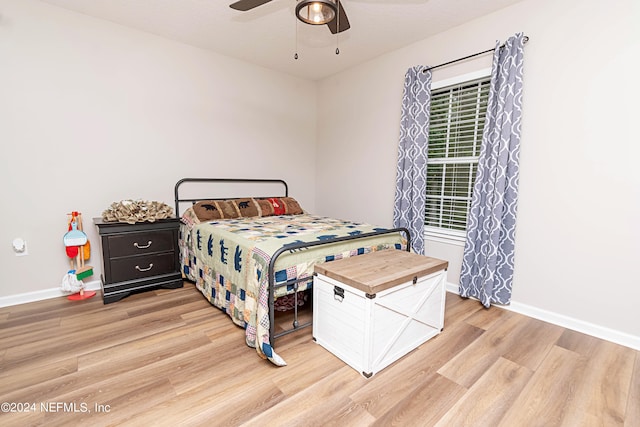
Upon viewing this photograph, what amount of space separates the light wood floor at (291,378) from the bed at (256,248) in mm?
237

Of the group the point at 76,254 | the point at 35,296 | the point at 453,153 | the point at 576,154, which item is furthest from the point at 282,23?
the point at 35,296

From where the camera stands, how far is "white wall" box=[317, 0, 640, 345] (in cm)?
204

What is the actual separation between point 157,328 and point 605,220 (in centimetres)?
336

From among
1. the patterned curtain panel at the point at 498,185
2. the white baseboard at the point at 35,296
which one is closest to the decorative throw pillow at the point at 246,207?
the white baseboard at the point at 35,296

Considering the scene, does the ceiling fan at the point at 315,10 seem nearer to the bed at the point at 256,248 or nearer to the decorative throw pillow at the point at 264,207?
the bed at the point at 256,248

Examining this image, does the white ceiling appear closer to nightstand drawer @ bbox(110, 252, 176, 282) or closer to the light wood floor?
nightstand drawer @ bbox(110, 252, 176, 282)

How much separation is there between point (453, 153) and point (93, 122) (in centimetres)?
353

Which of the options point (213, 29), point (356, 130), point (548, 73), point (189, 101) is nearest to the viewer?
point (548, 73)

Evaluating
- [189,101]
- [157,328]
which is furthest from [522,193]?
[189,101]

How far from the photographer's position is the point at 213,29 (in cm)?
296

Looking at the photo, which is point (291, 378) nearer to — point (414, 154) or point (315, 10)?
point (315, 10)

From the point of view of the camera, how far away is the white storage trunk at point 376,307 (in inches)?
67.2

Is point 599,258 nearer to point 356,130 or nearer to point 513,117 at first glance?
point 513,117

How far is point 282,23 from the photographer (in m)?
2.83
